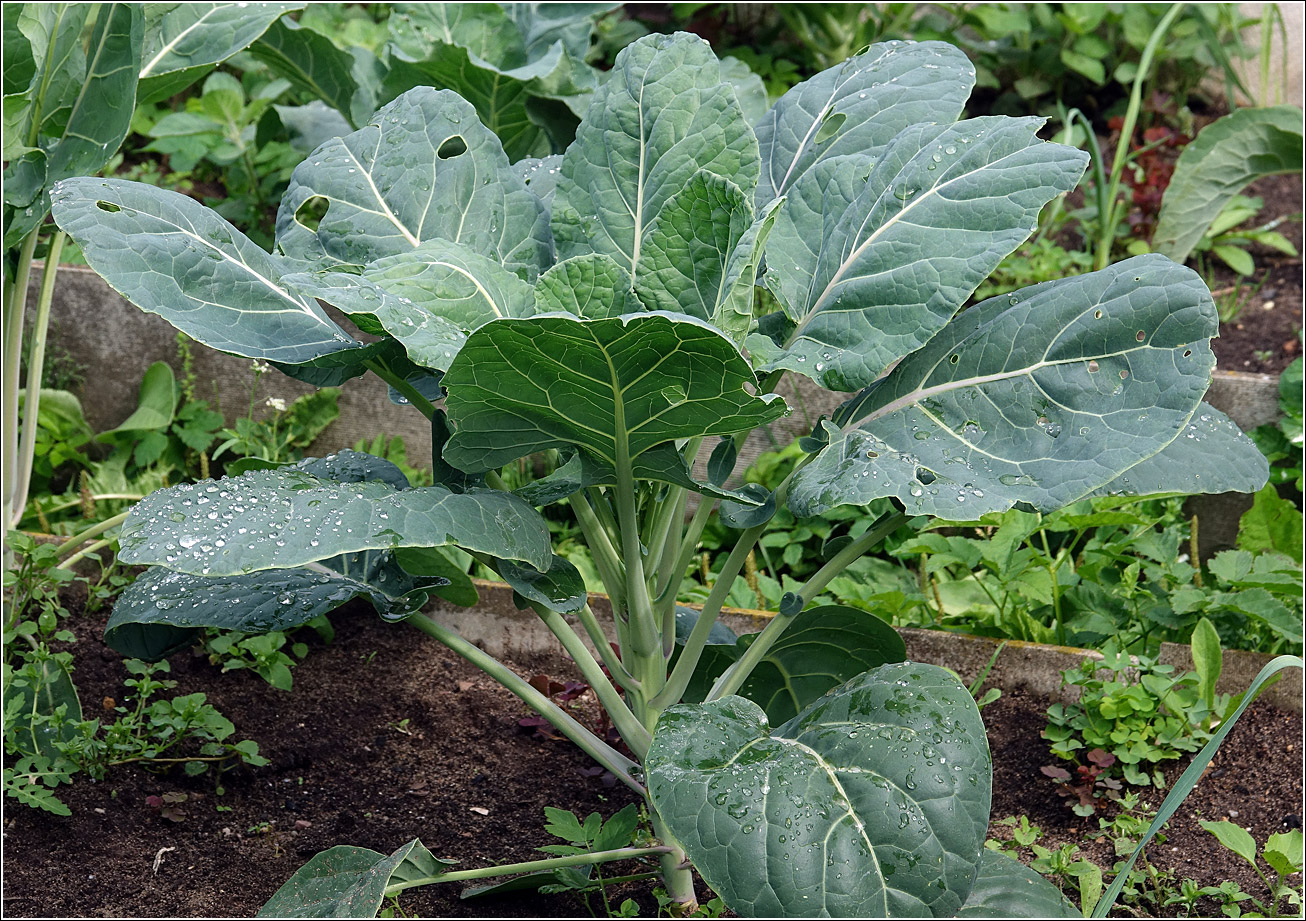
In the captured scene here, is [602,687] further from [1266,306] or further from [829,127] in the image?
[1266,306]

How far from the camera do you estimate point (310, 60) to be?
2961mm

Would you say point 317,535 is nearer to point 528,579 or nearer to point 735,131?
point 528,579

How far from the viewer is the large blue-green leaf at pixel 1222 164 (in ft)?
9.75

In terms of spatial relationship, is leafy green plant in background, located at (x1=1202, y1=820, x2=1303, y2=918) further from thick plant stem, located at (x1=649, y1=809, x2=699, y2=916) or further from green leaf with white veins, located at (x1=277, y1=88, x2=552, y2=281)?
green leaf with white veins, located at (x1=277, y1=88, x2=552, y2=281)

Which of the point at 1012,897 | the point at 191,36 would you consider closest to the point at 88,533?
the point at 191,36

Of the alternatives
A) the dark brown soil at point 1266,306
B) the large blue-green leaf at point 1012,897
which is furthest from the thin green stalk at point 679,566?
the dark brown soil at point 1266,306

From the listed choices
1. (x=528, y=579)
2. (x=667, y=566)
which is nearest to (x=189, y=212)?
(x=528, y=579)

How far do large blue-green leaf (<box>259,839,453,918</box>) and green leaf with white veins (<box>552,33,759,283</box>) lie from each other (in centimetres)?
84

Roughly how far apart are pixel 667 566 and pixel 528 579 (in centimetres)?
31

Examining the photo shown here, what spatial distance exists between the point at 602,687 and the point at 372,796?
0.61 meters

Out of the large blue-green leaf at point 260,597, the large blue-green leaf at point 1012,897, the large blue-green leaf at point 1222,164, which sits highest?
the large blue-green leaf at point 1222,164

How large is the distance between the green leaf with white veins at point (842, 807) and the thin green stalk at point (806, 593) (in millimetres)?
202

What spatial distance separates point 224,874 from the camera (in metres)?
1.72

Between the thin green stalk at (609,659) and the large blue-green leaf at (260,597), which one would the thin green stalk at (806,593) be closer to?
the thin green stalk at (609,659)
